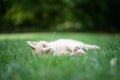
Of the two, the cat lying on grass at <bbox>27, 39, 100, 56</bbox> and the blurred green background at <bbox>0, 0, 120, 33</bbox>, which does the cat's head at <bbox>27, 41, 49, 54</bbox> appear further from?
the blurred green background at <bbox>0, 0, 120, 33</bbox>

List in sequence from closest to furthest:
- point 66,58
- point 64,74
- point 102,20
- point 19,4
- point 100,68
Answer: point 64,74
point 100,68
point 66,58
point 102,20
point 19,4

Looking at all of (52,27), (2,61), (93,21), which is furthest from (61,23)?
(2,61)

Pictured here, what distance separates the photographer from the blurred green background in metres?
21.3

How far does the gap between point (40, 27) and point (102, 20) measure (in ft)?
19.1

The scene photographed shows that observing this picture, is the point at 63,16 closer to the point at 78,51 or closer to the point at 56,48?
the point at 56,48

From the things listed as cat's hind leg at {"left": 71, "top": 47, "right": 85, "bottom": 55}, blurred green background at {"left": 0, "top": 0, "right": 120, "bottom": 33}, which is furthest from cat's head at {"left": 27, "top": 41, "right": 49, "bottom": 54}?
blurred green background at {"left": 0, "top": 0, "right": 120, "bottom": 33}

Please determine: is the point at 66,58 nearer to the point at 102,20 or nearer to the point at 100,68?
the point at 100,68

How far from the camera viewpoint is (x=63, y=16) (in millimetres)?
24438

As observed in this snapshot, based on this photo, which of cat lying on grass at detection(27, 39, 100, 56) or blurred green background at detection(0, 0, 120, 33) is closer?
cat lying on grass at detection(27, 39, 100, 56)

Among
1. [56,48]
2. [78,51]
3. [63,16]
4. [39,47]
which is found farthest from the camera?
[63,16]

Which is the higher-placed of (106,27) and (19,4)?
(19,4)

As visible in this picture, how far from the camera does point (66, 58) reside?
369 cm

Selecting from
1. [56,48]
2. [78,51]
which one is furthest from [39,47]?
[78,51]

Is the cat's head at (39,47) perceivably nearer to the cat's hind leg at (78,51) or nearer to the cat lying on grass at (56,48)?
the cat lying on grass at (56,48)
